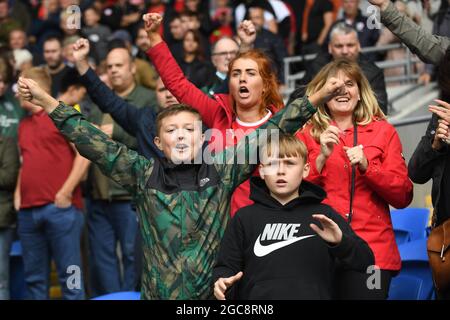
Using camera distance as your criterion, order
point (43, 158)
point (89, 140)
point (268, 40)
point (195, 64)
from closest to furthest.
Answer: point (89, 140)
point (43, 158)
point (195, 64)
point (268, 40)

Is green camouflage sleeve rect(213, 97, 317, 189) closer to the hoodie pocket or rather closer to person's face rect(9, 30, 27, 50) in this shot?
the hoodie pocket

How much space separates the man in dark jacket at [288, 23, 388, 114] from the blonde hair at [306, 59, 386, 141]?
1005mm

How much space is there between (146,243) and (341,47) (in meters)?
3.27

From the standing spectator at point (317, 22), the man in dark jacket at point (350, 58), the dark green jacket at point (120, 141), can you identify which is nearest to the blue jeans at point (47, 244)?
the dark green jacket at point (120, 141)

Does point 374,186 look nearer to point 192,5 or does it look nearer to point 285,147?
point 285,147

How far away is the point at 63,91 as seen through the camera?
9.99 metres

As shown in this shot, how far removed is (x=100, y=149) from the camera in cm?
598

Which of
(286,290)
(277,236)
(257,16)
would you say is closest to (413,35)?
(277,236)

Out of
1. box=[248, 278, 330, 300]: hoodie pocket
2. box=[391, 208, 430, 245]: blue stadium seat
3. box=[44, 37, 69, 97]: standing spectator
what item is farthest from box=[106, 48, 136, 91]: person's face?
box=[248, 278, 330, 300]: hoodie pocket

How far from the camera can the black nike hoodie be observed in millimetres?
5594

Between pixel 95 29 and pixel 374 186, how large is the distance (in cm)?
872

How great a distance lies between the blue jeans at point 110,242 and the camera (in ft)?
31.8
